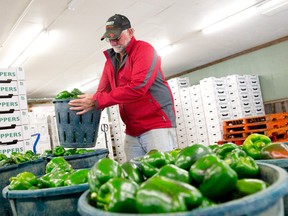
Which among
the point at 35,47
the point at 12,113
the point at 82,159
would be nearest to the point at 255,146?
the point at 82,159

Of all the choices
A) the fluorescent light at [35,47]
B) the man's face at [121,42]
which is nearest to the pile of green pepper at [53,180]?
the man's face at [121,42]

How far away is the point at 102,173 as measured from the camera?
0.91 meters

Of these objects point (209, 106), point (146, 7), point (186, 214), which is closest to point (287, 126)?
point (209, 106)

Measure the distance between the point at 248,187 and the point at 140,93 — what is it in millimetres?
1783

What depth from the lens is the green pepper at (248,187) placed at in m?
0.74

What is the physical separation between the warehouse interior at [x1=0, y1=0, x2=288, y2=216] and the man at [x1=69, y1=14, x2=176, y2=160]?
0.04m

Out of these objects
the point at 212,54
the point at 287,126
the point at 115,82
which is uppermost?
the point at 212,54

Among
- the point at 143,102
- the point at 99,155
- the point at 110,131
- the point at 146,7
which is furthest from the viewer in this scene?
the point at 110,131

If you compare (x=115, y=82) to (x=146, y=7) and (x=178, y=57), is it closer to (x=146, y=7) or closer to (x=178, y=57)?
(x=146, y=7)

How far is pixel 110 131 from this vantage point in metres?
10.2

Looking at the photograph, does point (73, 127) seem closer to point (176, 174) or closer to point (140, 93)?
point (140, 93)

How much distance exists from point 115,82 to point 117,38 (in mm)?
401

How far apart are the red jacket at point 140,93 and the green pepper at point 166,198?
1.79 meters

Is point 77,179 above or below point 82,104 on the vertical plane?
below
